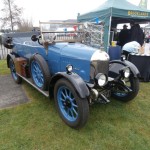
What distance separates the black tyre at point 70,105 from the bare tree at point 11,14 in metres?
15.9

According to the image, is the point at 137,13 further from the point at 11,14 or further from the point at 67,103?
the point at 11,14

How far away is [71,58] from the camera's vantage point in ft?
9.51

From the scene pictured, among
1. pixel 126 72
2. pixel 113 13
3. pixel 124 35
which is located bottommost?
pixel 126 72

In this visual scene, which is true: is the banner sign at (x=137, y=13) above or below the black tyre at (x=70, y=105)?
above

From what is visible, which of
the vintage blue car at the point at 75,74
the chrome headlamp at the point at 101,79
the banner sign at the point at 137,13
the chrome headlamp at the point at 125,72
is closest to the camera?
the vintage blue car at the point at 75,74

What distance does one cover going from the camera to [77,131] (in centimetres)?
258

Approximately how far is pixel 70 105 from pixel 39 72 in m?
1.16

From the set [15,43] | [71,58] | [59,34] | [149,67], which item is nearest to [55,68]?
[71,58]

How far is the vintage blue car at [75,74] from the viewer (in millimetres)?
2445

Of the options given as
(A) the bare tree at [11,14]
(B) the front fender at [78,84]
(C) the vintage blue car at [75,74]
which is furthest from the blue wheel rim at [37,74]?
(A) the bare tree at [11,14]

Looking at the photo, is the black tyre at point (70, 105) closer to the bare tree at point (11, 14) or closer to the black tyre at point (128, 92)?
the black tyre at point (128, 92)

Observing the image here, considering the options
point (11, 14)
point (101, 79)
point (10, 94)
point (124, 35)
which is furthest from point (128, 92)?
point (11, 14)

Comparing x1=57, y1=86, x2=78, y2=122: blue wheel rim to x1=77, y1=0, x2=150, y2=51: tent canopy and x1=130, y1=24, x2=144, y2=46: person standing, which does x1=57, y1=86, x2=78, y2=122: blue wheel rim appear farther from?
x1=130, y1=24, x2=144, y2=46: person standing

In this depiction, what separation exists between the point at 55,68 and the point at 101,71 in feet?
3.13
